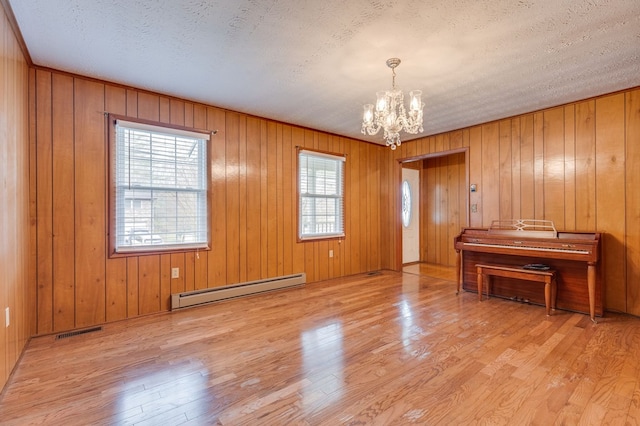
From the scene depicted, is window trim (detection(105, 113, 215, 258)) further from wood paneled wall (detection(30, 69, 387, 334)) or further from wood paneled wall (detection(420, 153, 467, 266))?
wood paneled wall (detection(420, 153, 467, 266))

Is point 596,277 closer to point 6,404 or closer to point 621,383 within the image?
point 621,383

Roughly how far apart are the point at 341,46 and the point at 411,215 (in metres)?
4.83

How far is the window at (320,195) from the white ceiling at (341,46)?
1.38 m

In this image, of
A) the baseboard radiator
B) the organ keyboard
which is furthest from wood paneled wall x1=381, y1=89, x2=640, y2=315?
the baseboard radiator

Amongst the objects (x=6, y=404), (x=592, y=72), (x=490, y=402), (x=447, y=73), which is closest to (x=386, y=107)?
(x=447, y=73)

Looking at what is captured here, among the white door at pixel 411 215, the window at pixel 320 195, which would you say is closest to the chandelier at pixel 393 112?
the window at pixel 320 195

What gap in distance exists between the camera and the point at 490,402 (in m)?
1.78

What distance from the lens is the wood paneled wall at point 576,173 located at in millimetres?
3244

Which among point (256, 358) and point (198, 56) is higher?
point (198, 56)

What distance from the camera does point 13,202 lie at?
2205mm

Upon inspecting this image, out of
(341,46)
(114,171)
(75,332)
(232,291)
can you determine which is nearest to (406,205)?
(232,291)

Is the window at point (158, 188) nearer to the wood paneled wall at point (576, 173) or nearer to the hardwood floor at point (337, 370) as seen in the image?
the hardwood floor at point (337, 370)

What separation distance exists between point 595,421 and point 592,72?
2.88 meters

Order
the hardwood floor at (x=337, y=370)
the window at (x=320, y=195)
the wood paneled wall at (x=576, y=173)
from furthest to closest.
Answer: the window at (x=320, y=195), the wood paneled wall at (x=576, y=173), the hardwood floor at (x=337, y=370)
